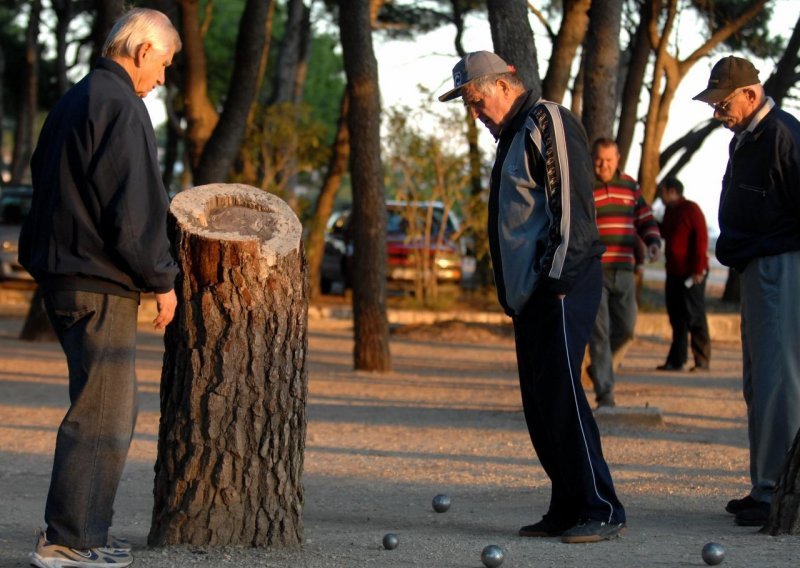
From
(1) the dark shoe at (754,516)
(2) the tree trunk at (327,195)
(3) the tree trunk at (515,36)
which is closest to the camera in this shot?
(1) the dark shoe at (754,516)

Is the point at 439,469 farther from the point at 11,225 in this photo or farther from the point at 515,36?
the point at 11,225

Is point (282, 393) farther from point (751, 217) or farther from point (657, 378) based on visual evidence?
point (657, 378)

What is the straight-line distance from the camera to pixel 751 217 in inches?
253

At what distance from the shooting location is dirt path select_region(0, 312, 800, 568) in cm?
553

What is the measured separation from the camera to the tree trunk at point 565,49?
14016mm

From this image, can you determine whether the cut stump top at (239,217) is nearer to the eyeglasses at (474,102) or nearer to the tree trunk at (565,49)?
the eyeglasses at (474,102)

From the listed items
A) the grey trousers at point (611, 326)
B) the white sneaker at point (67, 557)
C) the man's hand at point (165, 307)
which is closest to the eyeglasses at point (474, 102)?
the man's hand at point (165, 307)

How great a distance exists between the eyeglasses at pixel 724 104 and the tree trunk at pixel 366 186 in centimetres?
764

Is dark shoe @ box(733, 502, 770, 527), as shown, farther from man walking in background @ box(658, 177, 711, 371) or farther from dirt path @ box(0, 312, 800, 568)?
man walking in background @ box(658, 177, 711, 371)

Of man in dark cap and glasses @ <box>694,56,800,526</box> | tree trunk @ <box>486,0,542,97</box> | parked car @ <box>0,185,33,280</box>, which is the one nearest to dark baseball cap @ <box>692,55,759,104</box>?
man in dark cap and glasses @ <box>694,56,800,526</box>

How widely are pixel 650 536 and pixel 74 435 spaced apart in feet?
8.22

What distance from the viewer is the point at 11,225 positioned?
2653 cm

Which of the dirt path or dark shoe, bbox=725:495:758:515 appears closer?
the dirt path

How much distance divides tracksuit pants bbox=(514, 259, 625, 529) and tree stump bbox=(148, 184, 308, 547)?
1.03m
